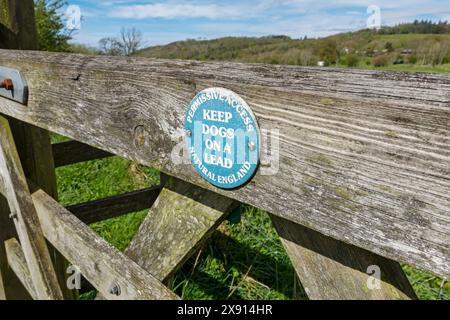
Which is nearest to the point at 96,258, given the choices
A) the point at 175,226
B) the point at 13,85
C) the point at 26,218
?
the point at 175,226

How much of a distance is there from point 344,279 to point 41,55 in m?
1.24

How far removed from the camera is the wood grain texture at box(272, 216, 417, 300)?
0.91 m

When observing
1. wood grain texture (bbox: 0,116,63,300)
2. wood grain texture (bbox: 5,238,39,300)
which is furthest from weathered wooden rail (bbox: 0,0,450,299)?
wood grain texture (bbox: 5,238,39,300)

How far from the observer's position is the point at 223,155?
0.96 meters

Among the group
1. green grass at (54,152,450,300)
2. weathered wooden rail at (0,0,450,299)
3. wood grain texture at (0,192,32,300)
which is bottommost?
green grass at (54,152,450,300)

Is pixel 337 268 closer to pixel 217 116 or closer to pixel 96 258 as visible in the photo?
pixel 217 116

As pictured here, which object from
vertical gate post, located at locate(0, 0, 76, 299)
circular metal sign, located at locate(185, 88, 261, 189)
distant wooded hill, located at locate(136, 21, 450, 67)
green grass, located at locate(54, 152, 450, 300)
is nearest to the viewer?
circular metal sign, located at locate(185, 88, 261, 189)

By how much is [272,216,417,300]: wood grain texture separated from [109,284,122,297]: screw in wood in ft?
2.16

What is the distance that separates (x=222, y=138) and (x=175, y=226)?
46 cm

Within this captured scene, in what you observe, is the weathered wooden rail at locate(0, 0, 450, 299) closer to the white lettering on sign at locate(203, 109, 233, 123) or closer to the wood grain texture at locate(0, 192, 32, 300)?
the white lettering on sign at locate(203, 109, 233, 123)

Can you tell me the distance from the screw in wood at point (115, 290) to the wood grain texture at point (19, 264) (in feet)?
2.84

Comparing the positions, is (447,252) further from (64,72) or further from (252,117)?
(64,72)

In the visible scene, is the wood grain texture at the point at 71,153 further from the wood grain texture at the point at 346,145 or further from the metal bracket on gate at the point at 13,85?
the wood grain texture at the point at 346,145
